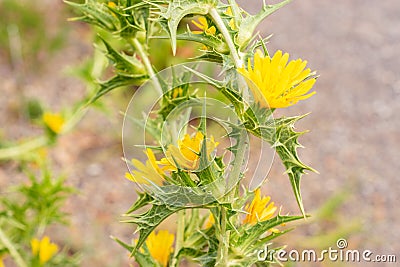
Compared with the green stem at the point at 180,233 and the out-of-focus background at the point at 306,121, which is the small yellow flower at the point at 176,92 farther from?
the out-of-focus background at the point at 306,121

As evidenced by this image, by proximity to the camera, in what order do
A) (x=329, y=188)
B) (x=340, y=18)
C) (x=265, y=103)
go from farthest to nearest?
(x=340, y=18) → (x=329, y=188) → (x=265, y=103)

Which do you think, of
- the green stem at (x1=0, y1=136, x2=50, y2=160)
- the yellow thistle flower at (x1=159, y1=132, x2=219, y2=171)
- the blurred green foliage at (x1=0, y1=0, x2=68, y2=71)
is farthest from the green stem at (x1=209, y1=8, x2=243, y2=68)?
the blurred green foliage at (x1=0, y1=0, x2=68, y2=71)

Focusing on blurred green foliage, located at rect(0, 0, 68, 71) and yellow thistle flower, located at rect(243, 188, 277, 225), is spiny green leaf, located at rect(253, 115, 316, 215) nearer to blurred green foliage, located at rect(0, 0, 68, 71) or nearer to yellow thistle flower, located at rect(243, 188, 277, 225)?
yellow thistle flower, located at rect(243, 188, 277, 225)

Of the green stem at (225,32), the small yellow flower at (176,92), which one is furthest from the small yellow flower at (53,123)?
the green stem at (225,32)

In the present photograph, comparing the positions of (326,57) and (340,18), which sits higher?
(340,18)

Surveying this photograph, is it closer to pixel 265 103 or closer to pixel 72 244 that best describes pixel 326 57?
pixel 72 244

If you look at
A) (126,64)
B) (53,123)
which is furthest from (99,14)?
(53,123)

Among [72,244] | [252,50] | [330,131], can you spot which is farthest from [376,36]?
[252,50]
